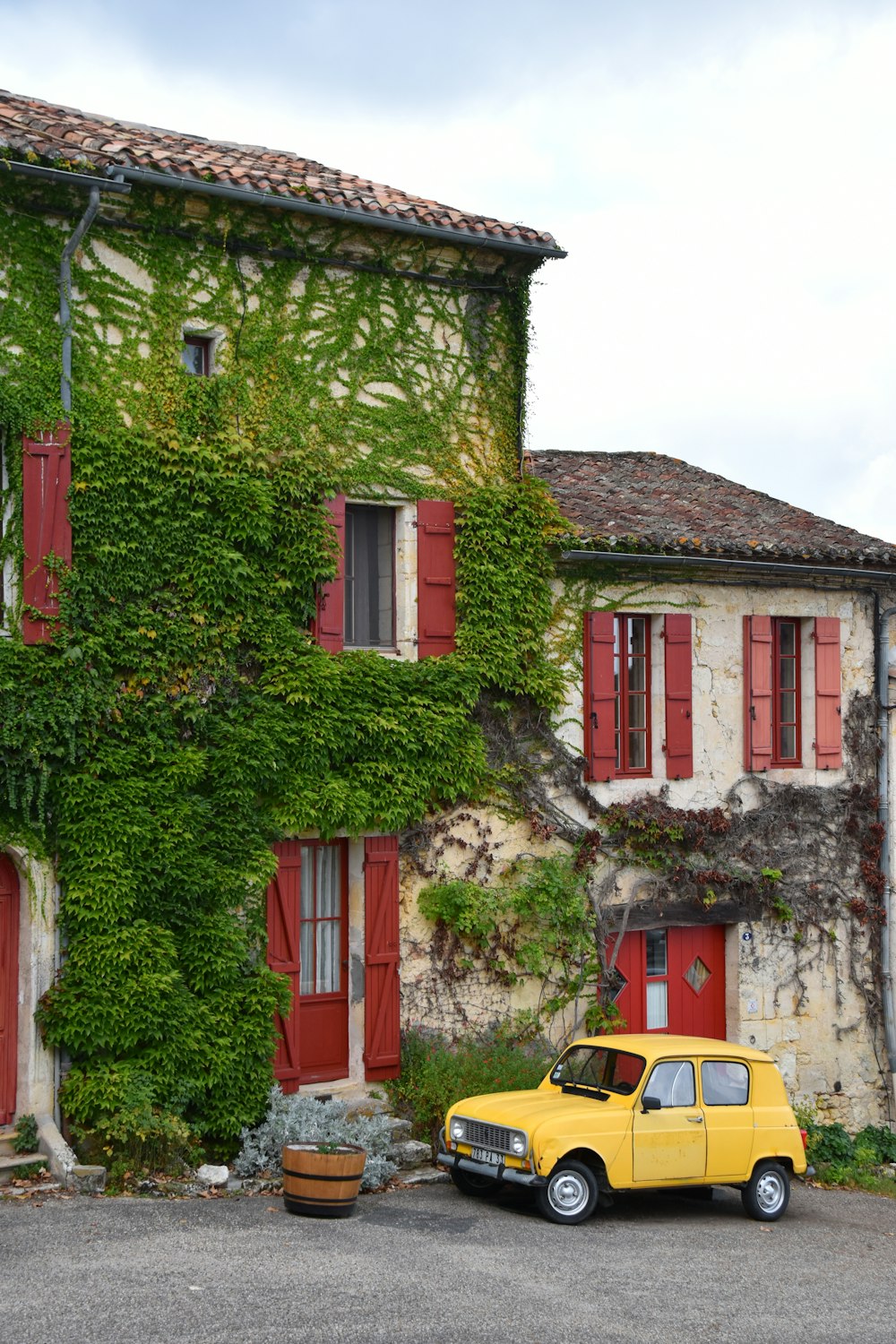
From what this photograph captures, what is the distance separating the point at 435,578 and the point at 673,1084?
5342 millimetres

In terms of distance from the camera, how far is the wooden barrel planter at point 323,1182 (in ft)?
33.4

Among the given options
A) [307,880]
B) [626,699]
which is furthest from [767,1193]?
[626,699]

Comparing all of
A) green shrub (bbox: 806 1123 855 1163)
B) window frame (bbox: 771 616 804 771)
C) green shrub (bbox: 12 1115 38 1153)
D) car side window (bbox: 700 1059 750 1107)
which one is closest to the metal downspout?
green shrub (bbox: 12 1115 38 1153)

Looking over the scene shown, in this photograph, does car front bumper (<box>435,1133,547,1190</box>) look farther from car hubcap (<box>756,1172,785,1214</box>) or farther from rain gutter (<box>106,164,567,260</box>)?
rain gutter (<box>106,164,567,260</box>)

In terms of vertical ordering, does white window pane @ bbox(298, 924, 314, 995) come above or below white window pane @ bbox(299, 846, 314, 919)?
below

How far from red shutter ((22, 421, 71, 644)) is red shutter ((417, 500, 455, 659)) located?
3.59 m

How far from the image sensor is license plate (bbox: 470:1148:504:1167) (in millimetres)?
10508

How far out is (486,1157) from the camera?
34.8 ft

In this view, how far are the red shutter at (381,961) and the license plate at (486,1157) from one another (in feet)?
7.83

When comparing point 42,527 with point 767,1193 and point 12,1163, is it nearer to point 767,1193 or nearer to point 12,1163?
point 12,1163

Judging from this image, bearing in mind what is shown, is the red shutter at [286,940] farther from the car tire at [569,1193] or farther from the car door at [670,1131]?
the car door at [670,1131]

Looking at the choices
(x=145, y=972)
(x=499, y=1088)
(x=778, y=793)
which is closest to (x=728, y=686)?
(x=778, y=793)

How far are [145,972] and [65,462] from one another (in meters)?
Result: 4.33

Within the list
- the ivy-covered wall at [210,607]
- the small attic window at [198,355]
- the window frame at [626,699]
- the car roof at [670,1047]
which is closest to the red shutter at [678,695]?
the window frame at [626,699]
